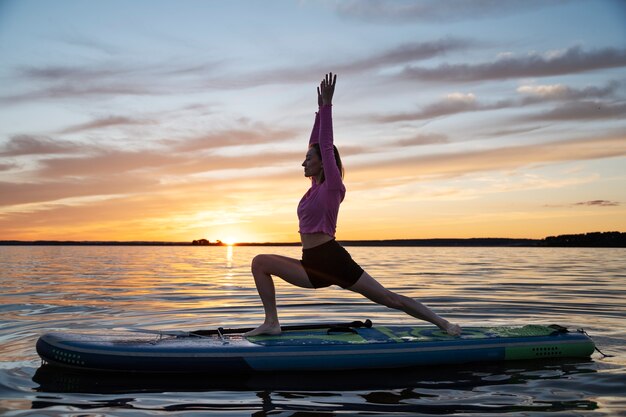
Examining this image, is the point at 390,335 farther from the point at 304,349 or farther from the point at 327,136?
the point at 327,136

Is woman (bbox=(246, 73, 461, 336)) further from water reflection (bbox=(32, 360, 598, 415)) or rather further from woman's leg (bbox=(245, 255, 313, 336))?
water reflection (bbox=(32, 360, 598, 415))

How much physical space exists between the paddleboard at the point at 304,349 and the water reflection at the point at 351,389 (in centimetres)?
12

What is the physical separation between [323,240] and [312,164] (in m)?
0.82

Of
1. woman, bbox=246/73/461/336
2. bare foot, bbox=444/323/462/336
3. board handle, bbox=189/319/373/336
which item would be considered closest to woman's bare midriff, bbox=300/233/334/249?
woman, bbox=246/73/461/336

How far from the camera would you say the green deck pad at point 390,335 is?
6955 mm

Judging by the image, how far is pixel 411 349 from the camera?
→ 22.6ft

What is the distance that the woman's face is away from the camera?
21.1 ft

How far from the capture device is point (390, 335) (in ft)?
24.1

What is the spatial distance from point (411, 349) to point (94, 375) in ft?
11.4

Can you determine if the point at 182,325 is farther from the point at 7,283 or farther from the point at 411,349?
the point at 7,283

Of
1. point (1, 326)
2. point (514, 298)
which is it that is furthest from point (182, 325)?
point (514, 298)

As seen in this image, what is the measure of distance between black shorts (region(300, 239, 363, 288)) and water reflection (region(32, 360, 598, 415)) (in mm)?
1063

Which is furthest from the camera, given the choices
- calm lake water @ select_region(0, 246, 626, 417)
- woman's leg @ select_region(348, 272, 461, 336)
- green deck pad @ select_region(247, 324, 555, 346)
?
green deck pad @ select_region(247, 324, 555, 346)

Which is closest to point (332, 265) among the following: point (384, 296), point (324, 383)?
point (384, 296)
